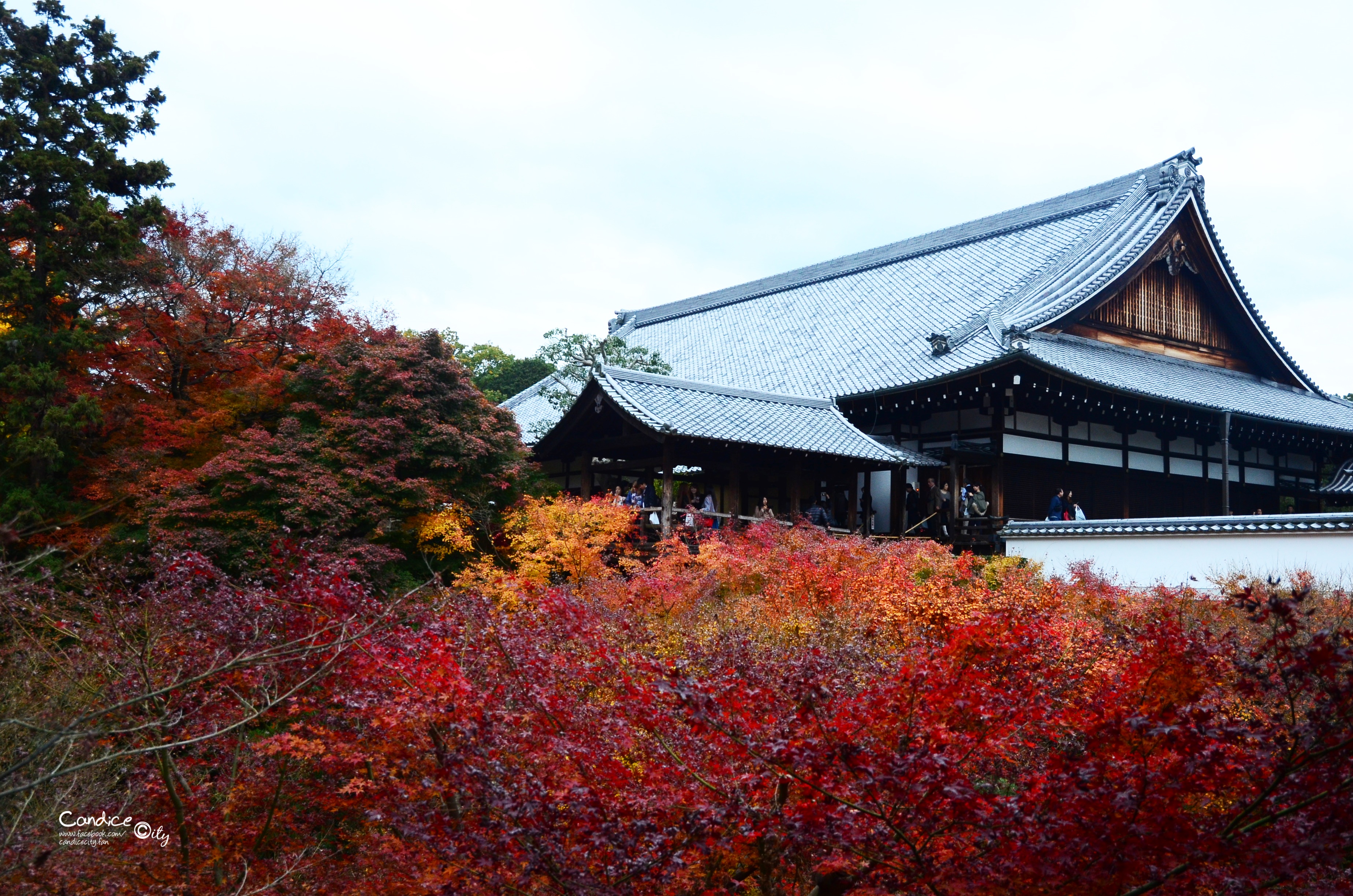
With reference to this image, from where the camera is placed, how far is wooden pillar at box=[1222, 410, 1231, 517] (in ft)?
65.4

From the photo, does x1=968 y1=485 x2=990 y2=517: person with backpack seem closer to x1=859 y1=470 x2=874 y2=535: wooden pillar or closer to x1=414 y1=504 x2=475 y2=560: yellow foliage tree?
x1=859 y1=470 x2=874 y2=535: wooden pillar

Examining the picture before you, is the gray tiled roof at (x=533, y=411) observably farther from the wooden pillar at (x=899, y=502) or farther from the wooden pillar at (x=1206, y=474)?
the wooden pillar at (x=1206, y=474)

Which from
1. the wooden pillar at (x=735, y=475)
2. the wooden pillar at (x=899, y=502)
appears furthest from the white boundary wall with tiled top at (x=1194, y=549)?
the wooden pillar at (x=735, y=475)

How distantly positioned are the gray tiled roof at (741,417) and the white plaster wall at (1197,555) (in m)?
3.42

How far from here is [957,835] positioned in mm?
4043

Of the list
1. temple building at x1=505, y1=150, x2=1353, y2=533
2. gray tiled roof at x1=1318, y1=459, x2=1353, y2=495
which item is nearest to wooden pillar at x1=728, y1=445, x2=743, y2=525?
temple building at x1=505, y1=150, x2=1353, y2=533

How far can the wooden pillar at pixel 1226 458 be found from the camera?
19.9 m

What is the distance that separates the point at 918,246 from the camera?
28297 millimetres

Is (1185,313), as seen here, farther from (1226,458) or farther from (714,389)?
(714,389)

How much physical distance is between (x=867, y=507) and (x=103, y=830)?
49.3 ft

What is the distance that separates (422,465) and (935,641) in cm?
813

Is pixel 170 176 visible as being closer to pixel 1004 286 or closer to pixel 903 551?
pixel 903 551

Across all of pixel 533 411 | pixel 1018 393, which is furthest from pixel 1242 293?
pixel 533 411

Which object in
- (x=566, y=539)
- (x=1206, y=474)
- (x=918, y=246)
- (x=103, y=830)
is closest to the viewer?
(x=103, y=830)
